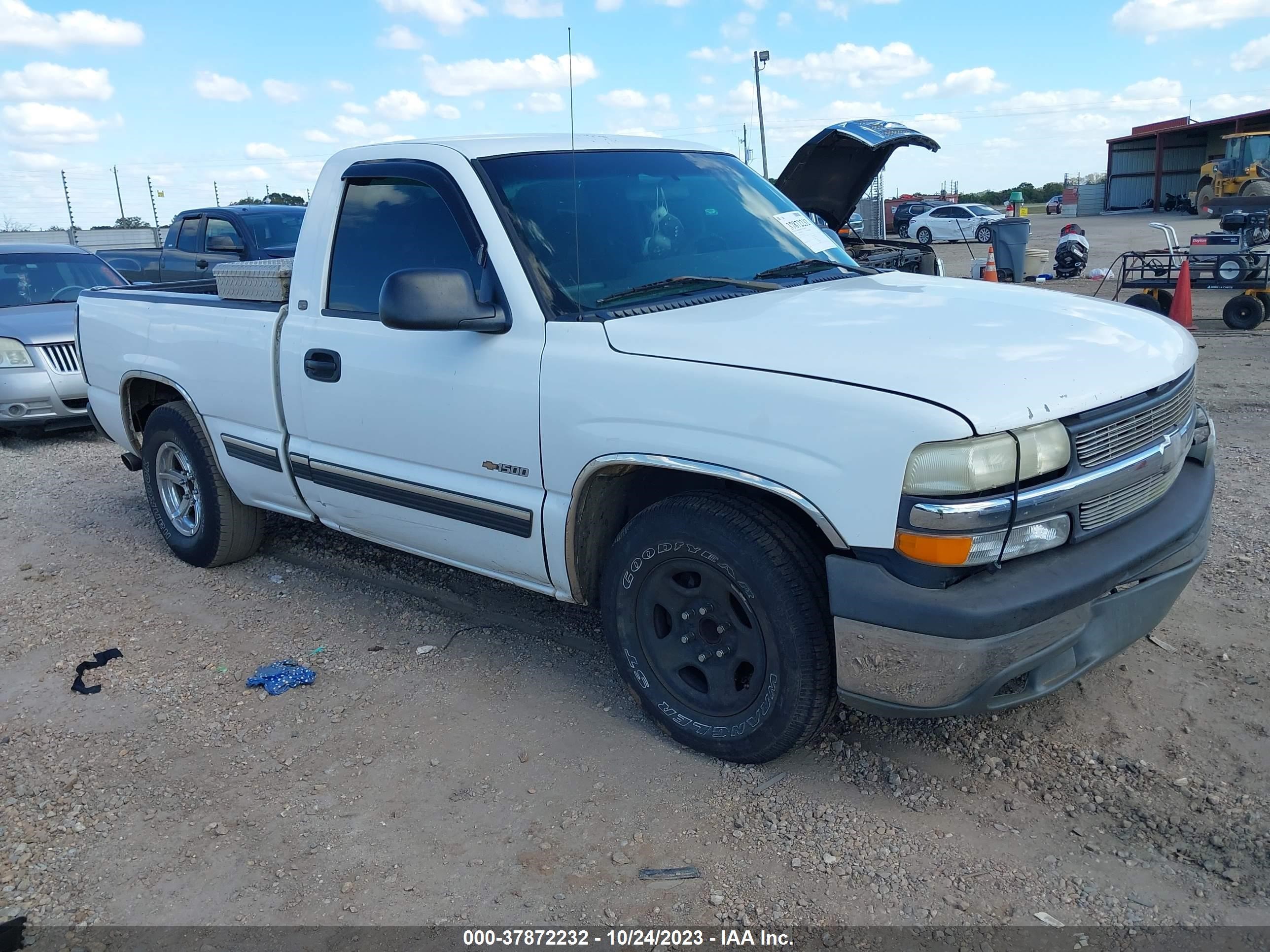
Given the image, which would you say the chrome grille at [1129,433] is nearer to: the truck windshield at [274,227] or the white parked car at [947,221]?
the truck windshield at [274,227]

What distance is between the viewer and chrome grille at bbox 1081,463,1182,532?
8.79 ft

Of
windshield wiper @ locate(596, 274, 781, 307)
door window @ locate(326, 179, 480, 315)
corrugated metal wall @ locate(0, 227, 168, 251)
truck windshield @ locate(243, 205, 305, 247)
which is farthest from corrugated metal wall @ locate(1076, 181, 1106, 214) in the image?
door window @ locate(326, 179, 480, 315)

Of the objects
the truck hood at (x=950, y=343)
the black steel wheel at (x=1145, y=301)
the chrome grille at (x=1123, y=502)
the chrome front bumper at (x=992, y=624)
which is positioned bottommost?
the black steel wheel at (x=1145, y=301)

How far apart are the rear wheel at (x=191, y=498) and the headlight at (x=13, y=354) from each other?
370 cm

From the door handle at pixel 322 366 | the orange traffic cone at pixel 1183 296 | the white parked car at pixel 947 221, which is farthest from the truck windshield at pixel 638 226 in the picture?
the white parked car at pixel 947 221

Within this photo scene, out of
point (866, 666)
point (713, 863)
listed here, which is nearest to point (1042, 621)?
point (866, 666)

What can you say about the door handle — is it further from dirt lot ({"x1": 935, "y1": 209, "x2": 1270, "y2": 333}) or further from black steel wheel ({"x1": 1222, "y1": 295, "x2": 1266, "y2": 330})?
black steel wheel ({"x1": 1222, "y1": 295, "x2": 1266, "y2": 330})

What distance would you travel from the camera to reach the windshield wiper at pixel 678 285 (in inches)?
130

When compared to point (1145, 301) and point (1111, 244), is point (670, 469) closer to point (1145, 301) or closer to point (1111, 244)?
point (1145, 301)

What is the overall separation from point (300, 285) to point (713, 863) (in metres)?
2.75

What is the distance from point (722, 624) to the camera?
299 centimetres

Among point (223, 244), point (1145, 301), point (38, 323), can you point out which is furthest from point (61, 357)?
point (1145, 301)

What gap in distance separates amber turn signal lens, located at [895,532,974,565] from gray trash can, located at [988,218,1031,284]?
14.1 m

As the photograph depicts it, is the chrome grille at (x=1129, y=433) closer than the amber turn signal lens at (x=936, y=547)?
No
